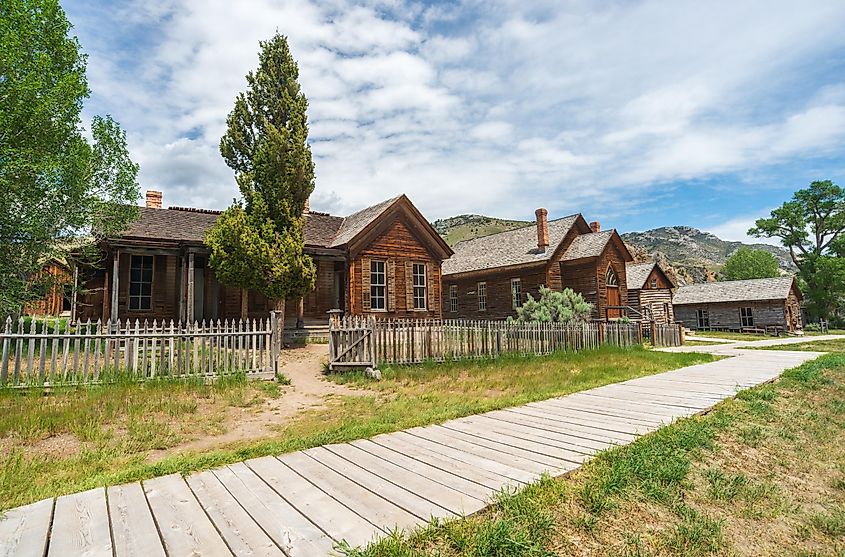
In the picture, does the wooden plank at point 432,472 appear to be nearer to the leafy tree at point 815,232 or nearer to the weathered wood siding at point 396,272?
the weathered wood siding at point 396,272

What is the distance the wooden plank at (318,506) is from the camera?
282 cm

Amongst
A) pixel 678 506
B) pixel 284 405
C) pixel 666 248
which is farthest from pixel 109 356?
pixel 666 248

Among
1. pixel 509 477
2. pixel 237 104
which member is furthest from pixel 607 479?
pixel 237 104

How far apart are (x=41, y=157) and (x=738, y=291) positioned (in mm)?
50890

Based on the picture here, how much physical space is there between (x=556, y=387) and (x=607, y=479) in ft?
19.1

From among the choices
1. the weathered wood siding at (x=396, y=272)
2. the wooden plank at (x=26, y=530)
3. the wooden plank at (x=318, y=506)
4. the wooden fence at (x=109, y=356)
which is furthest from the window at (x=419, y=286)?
the wooden plank at (x=26, y=530)

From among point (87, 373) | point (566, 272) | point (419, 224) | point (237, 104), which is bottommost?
point (87, 373)

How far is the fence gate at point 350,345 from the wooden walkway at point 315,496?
21.4 ft

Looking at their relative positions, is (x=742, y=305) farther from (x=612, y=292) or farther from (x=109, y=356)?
(x=109, y=356)

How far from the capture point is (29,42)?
536 inches

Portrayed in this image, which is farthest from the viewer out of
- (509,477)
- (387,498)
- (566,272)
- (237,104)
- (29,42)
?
(566,272)

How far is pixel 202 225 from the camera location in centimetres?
1961

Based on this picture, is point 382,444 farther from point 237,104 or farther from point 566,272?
point 566,272

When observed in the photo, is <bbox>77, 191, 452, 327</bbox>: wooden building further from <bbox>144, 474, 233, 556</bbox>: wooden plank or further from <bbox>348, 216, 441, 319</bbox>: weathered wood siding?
<bbox>144, 474, 233, 556</bbox>: wooden plank
